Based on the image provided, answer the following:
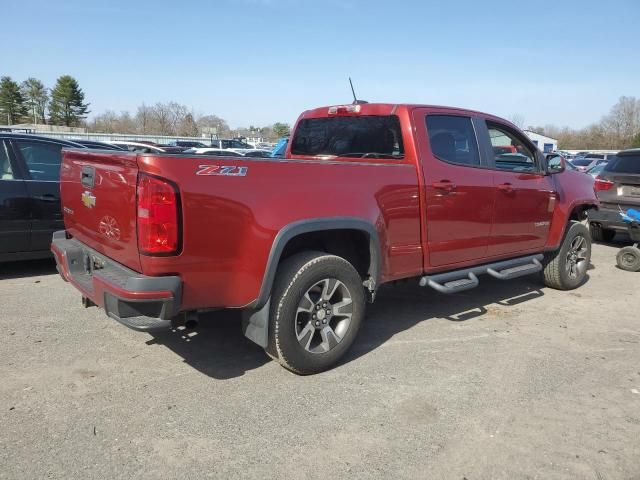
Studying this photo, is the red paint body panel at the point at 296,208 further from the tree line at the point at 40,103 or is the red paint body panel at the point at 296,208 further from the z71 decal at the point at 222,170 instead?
the tree line at the point at 40,103

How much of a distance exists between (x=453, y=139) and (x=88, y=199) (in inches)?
123

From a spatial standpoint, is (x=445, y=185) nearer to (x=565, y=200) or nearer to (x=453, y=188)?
(x=453, y=188)

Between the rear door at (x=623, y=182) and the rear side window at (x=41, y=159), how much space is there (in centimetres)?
825

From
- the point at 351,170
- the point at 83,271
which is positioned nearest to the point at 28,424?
the point at 83,271

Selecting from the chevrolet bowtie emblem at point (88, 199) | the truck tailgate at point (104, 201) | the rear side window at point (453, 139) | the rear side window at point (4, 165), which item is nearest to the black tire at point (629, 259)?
the rear side window at point (453, 139)

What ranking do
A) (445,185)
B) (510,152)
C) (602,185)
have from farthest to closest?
(602,185)
(510,152)
(445,185)

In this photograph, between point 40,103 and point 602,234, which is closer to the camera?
point 602,234

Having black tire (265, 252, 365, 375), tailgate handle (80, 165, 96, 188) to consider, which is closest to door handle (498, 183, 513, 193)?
black tire (265, 252, 365, 375)

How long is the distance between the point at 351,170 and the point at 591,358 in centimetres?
256

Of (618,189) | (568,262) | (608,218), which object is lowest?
(568,262)

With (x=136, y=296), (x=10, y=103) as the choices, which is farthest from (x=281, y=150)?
(x=10, y=103)

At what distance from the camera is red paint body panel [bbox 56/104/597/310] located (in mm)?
3012

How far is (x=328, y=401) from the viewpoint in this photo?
3395 mm

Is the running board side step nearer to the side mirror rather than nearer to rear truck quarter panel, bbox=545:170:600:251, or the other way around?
rear truck quarter panel, bbox=545:170:600:251
